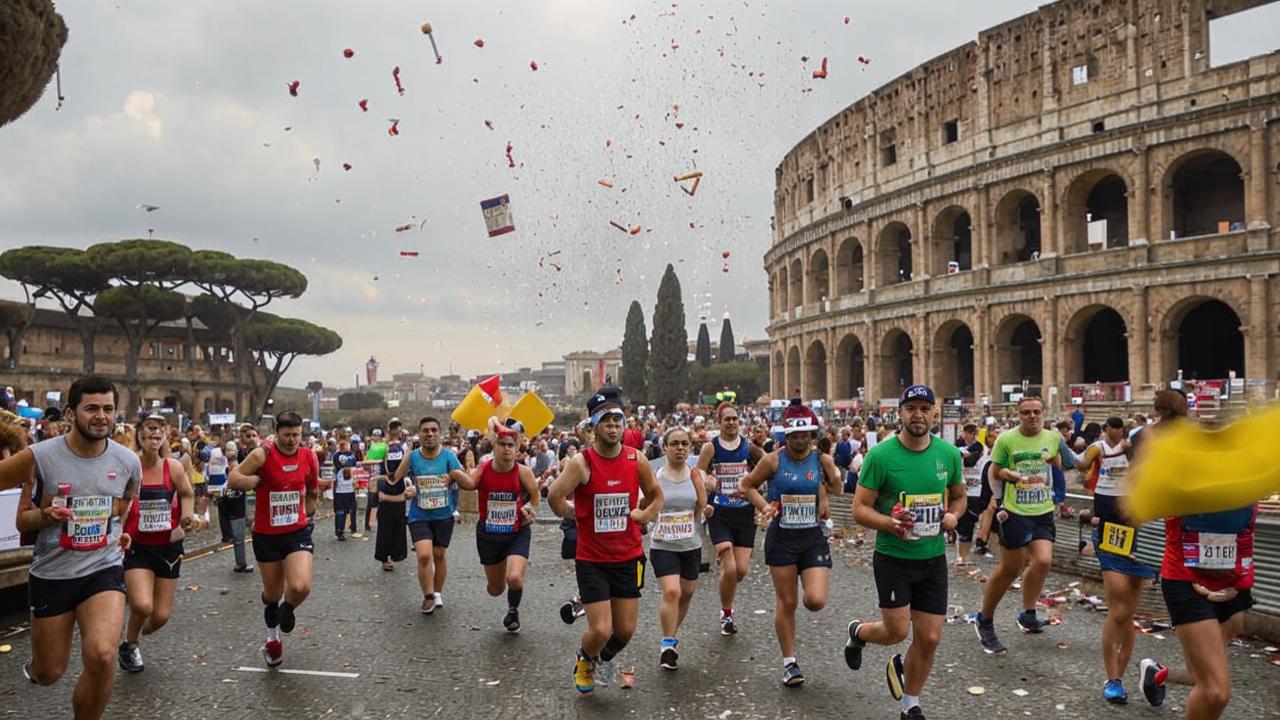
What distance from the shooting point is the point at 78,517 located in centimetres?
536

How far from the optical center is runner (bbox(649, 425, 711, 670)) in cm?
743

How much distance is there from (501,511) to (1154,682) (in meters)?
5.60

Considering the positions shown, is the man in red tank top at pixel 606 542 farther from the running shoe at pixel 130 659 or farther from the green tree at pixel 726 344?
the green tree at pixel 726 344

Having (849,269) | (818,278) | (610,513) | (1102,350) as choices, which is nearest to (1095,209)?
(1102,350)

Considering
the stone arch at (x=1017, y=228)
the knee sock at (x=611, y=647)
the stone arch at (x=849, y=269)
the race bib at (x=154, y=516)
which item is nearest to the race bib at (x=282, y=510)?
the race bib at (x=154, y=516)

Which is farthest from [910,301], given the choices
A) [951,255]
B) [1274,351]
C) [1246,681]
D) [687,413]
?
[1246,681]

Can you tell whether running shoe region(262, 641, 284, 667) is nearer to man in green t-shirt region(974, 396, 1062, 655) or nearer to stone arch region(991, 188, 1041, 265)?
man in green t-shirt region(974, 396, 1062, 655)

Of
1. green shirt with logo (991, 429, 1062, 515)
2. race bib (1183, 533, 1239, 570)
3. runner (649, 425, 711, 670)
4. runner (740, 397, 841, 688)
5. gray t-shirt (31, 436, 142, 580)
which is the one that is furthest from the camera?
green shirt with logo (991, 429, 1062, 515)

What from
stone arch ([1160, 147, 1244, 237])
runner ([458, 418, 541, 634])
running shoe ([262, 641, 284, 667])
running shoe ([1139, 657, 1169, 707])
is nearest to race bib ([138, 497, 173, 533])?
running shoe ([262, 641, 284, 667])

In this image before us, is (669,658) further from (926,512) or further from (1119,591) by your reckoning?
(1119,591)

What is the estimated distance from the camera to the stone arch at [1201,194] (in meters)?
35.9

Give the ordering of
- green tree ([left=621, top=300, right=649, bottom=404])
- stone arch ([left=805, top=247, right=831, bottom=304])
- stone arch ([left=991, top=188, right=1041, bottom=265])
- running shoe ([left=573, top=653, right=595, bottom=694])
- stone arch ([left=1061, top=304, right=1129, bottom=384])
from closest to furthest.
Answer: running shoe ([left=573, top=653, right=595, bottom=694]) → stone arch ([left=1061, top=304, right=1129, bottom=384]) → stone arch ([left=991, top=188, right=1041, bottom=265]) → stone arch ([left=805, top=247, right=831, bottom=304]) → green tree ([left=621, top=300, right=649, bottom=404])

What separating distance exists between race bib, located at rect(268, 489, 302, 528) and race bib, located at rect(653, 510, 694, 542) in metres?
3.14

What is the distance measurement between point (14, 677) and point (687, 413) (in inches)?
1430
